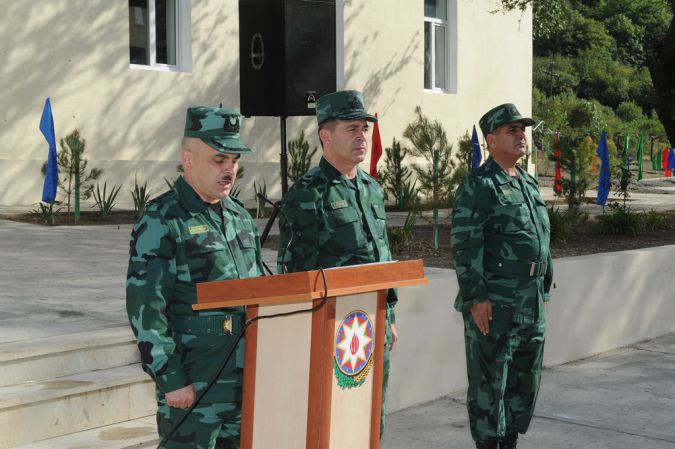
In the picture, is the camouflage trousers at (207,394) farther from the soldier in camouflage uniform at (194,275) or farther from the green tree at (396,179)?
the green tree at (396,179)

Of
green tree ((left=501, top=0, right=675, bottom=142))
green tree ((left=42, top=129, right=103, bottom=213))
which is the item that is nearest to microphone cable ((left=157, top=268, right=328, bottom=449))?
green tree ((left=42, top=129, right=103, bottom=213))

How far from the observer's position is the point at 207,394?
12.3ft

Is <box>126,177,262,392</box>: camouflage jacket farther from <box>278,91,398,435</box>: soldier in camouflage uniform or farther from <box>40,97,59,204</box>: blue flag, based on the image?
<box>40,97,59,204</box>: blue flag

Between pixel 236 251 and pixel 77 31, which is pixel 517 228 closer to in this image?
pixel 236 251

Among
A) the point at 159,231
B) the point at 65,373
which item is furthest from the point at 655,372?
the point at 159,231

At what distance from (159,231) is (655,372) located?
5.61 meters

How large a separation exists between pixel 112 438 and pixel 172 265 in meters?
2.07

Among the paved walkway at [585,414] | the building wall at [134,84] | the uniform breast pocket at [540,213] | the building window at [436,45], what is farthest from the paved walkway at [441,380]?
the building window at [436,45]

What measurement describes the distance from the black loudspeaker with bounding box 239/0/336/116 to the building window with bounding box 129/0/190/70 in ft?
19.8

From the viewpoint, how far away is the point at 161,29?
1655 centimetres

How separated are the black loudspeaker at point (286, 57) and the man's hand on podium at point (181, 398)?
625cm

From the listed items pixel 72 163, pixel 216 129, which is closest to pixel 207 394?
pixel 216 129

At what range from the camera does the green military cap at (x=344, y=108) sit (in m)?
4.77

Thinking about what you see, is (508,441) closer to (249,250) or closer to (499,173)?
(499,173)
